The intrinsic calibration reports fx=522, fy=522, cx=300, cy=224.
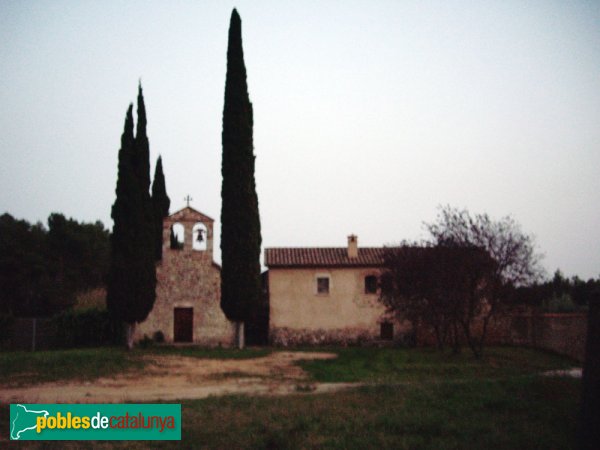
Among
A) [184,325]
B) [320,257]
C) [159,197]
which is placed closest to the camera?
[184,325]

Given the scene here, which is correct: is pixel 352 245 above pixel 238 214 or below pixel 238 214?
below

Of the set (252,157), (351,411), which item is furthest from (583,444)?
(252,157)

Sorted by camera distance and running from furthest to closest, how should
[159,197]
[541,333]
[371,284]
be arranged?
1. [159,197]
2. [371,284]
3. [541,333]

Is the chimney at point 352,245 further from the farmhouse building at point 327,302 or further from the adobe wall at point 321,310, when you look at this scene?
the adobe wall at point 321,310

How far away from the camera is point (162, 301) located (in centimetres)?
2644

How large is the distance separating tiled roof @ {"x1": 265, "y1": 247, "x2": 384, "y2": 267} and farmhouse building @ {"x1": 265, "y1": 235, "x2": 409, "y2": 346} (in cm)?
5

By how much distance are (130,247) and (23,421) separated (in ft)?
52.6

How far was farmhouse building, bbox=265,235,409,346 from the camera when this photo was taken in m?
27.7

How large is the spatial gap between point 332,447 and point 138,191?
19787 millimetres

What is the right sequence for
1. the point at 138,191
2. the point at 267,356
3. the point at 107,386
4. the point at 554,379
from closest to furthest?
the point at 554,379 → the point at 107,386 → the point at 267,356 → the point at 138,191

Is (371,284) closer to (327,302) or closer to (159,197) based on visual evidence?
(327,302)

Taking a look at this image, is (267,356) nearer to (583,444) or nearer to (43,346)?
(43,346)

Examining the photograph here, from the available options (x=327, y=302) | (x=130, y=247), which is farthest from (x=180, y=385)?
(x=327, y=302)

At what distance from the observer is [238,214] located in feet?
79.2
